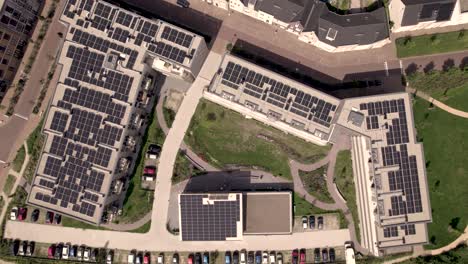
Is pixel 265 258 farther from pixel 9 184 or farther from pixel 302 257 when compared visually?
pixel 9 184

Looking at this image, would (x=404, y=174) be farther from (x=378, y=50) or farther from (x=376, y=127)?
(x=378, y=50)

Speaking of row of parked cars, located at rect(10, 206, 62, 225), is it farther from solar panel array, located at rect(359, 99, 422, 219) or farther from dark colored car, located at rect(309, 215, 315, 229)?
solar panel array, located at rect(359, 99, 422, 219)

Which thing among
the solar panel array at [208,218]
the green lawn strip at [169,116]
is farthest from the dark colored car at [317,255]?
Answer: the green lawn strip at [169,116]

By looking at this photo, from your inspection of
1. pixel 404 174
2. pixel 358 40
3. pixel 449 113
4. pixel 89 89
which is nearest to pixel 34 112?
pixel 89 89

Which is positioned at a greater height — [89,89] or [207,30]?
[207,30]

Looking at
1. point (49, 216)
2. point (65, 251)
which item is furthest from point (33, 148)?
point (65, 251)

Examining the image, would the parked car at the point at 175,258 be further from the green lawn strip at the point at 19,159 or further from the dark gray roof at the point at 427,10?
the dark gray roof at the point at 427,10

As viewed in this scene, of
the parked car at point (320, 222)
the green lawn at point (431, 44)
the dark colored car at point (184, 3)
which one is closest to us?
the green lawn at point (431, 44)
